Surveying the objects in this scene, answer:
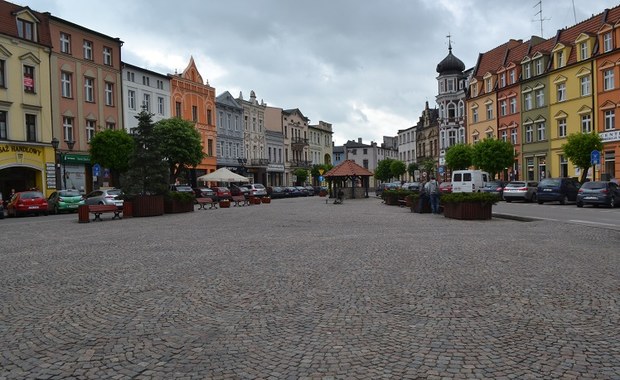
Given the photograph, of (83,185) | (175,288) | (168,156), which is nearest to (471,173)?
(168,156)

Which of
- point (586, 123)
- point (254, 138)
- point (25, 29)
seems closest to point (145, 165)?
point (25, 29)

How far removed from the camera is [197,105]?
58031 mm

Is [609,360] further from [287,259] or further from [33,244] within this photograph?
[33,244]

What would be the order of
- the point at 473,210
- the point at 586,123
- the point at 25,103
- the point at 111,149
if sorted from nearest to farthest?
the point at 473,210 → the point at 25,103 → the point at 111,149 → the point at 586,123

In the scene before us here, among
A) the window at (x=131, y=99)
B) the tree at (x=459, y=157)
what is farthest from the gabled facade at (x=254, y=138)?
the tree at (x=459, y=157)

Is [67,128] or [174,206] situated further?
[67,128]

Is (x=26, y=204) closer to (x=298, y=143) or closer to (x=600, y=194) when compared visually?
(x=600, y=194)

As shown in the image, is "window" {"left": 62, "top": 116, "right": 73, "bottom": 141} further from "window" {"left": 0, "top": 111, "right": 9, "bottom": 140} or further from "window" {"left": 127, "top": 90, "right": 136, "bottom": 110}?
"window" {"left": 127, "top": 90, "right": 136, "bottom": 110}

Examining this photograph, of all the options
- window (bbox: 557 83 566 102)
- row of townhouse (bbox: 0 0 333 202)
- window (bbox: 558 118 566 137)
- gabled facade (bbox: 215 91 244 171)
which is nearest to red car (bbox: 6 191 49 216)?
row of townhouse (bbox: 0 0 333 202)

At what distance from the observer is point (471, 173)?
3950 centimetres

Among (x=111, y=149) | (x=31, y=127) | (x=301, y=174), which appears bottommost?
(x=301, y=174)

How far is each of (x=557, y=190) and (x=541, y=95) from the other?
22.9 m

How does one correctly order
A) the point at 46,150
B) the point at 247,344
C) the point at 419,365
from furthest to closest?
1. the point at 46,150
2. the point at 247,344
3. the point at 419,365

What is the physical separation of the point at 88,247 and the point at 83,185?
3178cm
